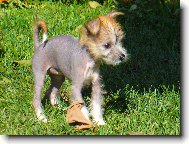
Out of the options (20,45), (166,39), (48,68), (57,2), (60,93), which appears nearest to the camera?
(48,68)

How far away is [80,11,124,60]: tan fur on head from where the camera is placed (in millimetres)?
5630

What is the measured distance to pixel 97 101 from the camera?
597 centimetres

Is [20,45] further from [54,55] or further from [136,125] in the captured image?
[136,125]

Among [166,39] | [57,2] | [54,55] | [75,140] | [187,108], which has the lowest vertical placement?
[75,140]

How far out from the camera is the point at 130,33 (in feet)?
27.6

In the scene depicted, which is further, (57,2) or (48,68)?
(57,2)

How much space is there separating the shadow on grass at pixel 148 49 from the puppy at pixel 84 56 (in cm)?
65

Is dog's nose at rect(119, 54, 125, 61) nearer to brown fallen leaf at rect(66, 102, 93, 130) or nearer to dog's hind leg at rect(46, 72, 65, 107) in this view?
brown fallen leaf at rect(66, 102, 93, 130)

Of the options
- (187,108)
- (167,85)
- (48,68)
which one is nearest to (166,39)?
(167,85)

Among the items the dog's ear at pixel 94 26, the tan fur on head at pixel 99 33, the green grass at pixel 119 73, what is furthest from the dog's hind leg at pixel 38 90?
the dog's ear at pixel 94 26

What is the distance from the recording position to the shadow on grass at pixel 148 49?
274 inches

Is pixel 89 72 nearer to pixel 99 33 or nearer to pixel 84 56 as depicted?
pixel 84 56

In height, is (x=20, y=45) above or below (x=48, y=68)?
above

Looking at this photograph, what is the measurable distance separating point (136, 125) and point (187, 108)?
0.69m
